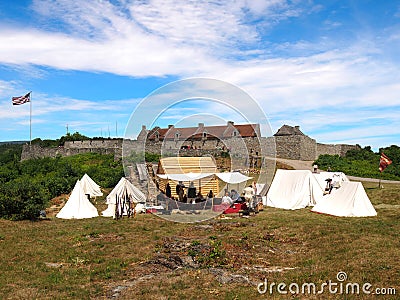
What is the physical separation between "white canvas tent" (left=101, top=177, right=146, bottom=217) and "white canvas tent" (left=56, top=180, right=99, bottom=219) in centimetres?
65

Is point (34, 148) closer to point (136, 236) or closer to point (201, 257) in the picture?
point (136, 236)

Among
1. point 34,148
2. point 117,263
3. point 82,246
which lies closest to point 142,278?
point 117,263

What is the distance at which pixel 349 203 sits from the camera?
571 inches

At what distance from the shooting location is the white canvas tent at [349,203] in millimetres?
14234

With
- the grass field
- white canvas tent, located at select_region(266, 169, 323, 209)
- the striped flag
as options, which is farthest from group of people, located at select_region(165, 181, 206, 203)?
the striped flag

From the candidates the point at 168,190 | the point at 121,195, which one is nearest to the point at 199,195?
the point at 168,190

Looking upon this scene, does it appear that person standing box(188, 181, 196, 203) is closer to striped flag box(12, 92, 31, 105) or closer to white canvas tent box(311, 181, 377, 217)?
white canvas tent box(311, 181, 377, 217)

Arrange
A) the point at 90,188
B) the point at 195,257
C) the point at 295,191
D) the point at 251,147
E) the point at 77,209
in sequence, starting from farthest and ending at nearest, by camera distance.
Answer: the point at 251,147, the point at 90,188, the point at 295,191, the point at 77,209, the point at 195,257

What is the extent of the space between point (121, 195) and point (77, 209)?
193cm

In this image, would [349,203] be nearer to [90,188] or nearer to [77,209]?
[77,209]

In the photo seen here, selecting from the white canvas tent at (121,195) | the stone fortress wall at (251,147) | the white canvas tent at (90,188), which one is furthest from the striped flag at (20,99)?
the white canvas tent at (121,195)

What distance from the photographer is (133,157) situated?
17.1 metres

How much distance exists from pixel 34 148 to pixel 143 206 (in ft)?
144

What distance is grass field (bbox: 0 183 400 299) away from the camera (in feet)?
23.2
